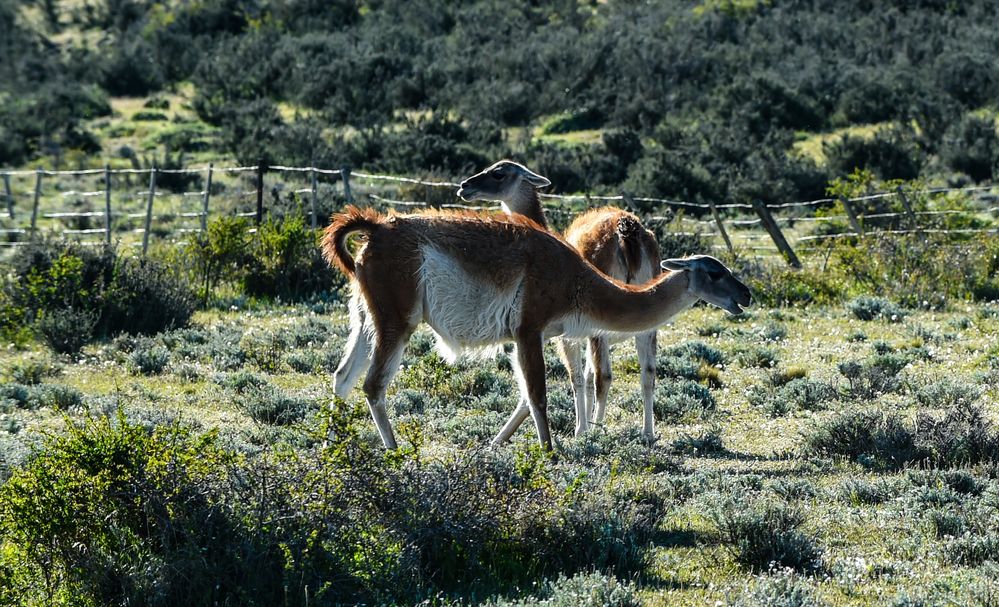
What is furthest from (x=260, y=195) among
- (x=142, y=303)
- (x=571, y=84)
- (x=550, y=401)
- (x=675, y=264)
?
(x=571, y=84)

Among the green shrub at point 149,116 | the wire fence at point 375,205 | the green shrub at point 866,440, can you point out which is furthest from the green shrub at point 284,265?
the green shrub at point 149,116

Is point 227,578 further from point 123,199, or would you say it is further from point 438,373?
point 123,199

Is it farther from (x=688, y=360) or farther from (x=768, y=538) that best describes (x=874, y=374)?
(x=768, y=538)

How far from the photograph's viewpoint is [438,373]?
10805mm

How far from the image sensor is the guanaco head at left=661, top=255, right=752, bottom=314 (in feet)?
27.0

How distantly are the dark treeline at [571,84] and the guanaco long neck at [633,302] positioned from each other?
16.5 meters

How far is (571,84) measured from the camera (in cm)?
3547

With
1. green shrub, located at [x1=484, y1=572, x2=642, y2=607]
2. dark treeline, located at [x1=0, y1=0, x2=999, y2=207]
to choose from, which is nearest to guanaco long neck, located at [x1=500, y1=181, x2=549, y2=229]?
green shrub, located at [x1=484, y1=572, x2=642, y2=607]

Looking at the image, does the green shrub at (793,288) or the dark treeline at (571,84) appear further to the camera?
the dark treeline at (571,84)

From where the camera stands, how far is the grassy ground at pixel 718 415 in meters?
6.08

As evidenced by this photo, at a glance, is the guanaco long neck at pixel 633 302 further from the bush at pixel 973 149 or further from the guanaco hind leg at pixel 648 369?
the bush at pixel 973 149

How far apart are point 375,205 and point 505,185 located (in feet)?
34.4

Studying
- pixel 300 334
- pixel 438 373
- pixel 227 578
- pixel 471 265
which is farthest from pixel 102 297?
pixel 227 578

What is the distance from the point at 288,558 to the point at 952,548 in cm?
339
